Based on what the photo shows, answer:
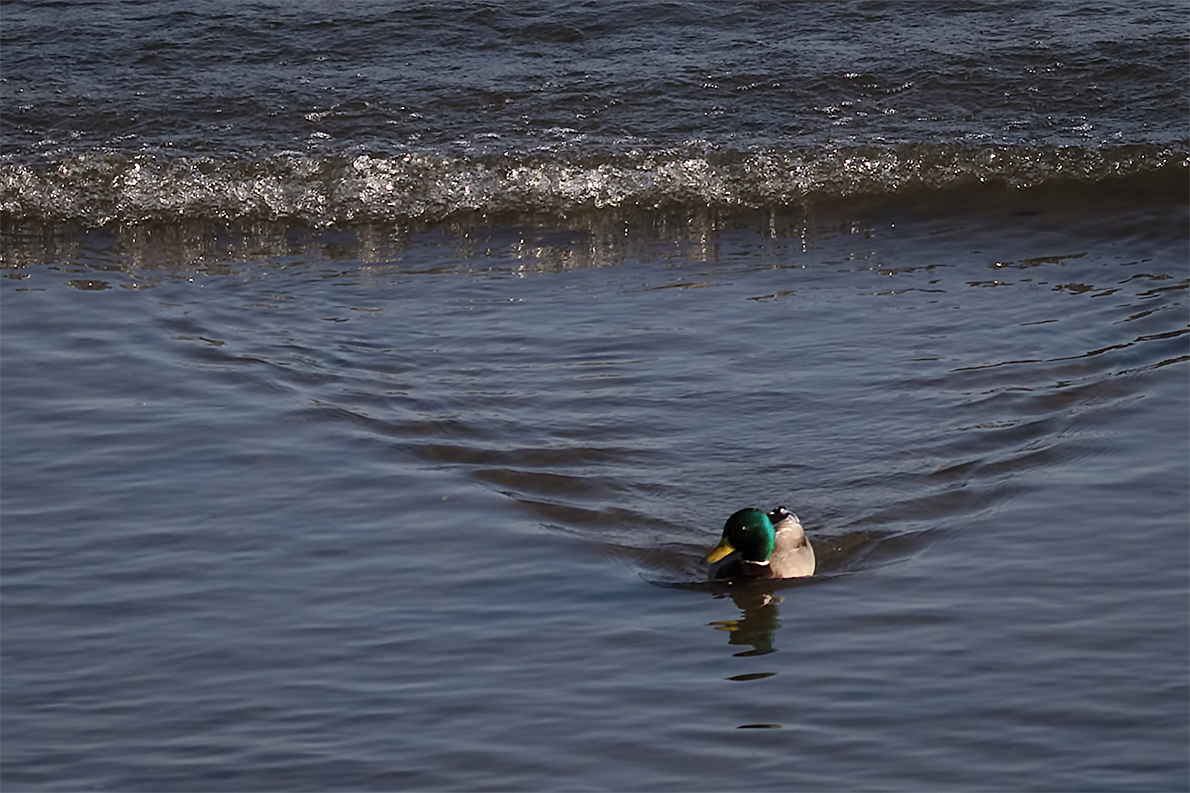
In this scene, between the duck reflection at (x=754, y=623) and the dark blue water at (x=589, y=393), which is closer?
the dark blue water at (x=589, y=393)

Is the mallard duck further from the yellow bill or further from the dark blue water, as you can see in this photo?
the dark blue water

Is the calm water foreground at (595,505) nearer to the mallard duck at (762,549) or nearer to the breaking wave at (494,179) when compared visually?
the mallard duck at (762,549)

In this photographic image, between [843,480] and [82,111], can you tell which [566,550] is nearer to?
[843,480]

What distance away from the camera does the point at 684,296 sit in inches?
398

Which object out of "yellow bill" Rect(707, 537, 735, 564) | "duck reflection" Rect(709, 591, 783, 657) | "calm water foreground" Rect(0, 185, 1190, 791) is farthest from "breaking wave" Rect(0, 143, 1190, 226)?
"duck reflection" Rect(709, 591, 783, 657)

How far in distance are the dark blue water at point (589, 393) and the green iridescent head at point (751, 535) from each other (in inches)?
7.1

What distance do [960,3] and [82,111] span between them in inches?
267

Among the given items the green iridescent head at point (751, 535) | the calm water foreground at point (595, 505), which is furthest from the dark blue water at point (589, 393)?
the green iridescent head at point (751, 535)

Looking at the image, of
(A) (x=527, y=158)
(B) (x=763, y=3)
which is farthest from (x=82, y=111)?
(B) (x=763, y=3)

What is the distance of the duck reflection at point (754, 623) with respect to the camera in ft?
19.6

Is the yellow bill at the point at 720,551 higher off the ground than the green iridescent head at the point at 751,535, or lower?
lower

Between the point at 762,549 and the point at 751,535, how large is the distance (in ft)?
0.21

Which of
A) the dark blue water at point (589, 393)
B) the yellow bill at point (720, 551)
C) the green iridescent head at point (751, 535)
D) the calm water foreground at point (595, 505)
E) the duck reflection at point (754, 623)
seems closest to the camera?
the calm water foreground at point (595, 505)

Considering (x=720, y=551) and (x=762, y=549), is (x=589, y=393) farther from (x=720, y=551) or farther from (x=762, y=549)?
(x=762, y=549)
